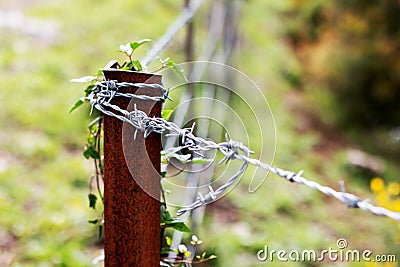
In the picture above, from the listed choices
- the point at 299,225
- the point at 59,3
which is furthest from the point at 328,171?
the point at 59,3

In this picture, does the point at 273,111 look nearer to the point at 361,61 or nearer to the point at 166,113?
the point at 361,61

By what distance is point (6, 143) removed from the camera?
257cm

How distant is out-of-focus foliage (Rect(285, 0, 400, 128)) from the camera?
5.31m

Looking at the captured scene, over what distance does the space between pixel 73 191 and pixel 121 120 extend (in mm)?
1818

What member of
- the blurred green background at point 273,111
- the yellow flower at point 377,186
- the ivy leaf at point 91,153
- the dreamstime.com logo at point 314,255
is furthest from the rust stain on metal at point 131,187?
the yellow flower at point 377,186

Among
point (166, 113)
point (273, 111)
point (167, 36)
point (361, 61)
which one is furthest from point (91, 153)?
point (361, 61)

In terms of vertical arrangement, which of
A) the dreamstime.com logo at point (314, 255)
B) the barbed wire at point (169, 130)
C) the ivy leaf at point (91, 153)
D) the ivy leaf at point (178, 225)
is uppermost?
the dreamstime.com logo at point (314, 255)

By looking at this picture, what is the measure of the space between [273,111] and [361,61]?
5.09 ft

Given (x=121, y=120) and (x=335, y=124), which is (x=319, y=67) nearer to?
(x=335, y=124)

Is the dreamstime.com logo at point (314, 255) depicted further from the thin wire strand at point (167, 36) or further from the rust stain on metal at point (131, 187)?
the rust stain on metal at point (131, 187)

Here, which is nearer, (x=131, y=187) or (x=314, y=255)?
(x=131, y=187)

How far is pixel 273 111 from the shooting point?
4492 millimetres

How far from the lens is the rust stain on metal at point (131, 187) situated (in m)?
0.59

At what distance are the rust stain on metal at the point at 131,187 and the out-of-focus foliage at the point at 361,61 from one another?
4.98 m
